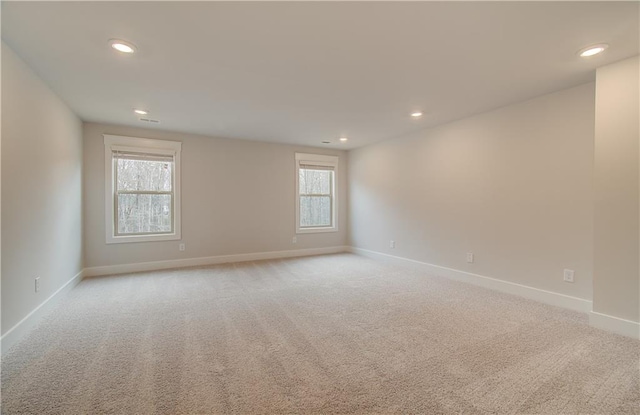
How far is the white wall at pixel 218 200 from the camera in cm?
434

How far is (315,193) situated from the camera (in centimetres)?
628

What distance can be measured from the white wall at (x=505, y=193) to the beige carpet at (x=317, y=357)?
0.59m

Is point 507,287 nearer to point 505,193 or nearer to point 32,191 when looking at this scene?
point 505,193

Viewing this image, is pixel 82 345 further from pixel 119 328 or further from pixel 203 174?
pixel 203 174

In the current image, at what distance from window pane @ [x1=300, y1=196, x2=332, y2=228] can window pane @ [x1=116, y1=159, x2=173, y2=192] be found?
8.53ft

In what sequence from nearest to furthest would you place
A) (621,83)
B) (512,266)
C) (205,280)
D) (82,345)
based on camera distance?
(82,345) < (621,83) < (512,266) < (205,280)

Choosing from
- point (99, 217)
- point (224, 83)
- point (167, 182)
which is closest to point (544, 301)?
point (224, 83)

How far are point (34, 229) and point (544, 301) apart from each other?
17.3 ft

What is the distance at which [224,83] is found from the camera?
290 cm

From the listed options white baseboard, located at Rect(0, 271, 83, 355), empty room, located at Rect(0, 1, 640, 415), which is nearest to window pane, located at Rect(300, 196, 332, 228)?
empty room, located at Rect(0, 1, 640, 415)

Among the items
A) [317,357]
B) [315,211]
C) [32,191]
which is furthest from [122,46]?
[315,211]

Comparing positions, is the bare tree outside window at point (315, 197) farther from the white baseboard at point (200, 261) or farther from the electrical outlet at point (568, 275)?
the electrical outlet at point (568, 275)

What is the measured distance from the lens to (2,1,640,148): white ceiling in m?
1.82

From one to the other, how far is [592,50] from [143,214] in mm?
5825
